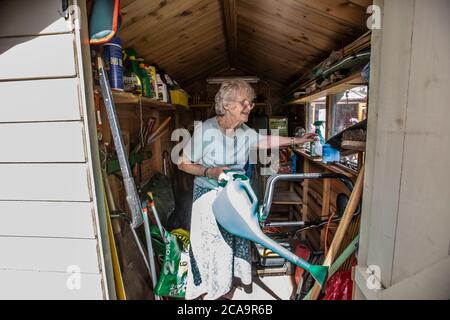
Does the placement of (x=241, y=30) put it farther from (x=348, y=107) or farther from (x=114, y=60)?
(x=114, y=60)

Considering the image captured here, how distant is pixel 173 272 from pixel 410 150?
1.55 metres

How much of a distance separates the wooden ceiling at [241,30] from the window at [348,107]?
42 cm

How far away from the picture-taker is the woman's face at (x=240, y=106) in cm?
156

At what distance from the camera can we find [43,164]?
1027 millimetres

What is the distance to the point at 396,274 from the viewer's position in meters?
0.83

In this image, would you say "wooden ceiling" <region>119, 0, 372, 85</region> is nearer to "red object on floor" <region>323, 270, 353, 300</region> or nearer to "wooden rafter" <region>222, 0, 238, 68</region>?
"wooden rafter" <region>222, 0, 238, 68</region>

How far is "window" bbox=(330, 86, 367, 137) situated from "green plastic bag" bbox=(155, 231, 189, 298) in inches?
68.8

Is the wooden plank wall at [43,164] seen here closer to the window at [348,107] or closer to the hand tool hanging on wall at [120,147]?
the hand tool hanging on wall at [120,147]

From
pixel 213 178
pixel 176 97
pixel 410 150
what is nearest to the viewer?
pixel 410 150

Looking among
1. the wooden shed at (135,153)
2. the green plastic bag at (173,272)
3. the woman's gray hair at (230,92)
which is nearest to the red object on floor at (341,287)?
the wooden shed at (135,153)

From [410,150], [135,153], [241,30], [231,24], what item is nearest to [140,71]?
[135,153]

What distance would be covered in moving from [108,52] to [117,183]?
1000mm
